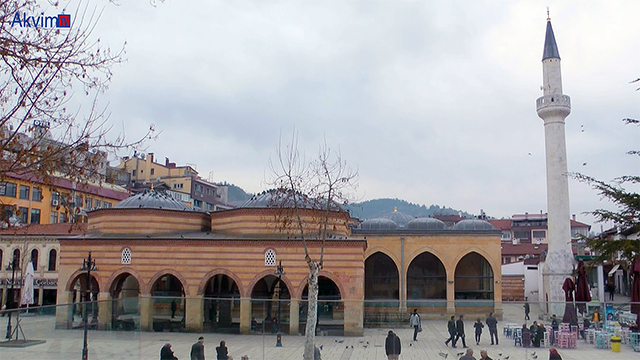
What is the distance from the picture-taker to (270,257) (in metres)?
25.6

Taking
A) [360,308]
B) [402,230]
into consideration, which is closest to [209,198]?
[402,230]

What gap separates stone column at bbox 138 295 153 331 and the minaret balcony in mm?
25844

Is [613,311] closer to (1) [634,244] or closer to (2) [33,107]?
(1) [634,244]

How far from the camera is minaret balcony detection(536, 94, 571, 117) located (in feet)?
113

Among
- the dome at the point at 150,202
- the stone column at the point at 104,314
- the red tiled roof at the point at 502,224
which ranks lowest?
the stone column at the point at 104,314

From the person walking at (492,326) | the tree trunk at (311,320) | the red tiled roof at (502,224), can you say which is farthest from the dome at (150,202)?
the red tiled roof at (502,224)

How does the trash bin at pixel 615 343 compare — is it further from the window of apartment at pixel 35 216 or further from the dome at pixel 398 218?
the window of apartment at pixel 35 216

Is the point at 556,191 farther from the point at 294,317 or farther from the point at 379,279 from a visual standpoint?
the point at 294,317

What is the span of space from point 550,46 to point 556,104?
4043 millimetres

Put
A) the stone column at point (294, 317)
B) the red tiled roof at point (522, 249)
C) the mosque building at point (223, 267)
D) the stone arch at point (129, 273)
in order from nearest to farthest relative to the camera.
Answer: the stone column at point (294, 317) → the mosque building at point (223, 267) → the stone arch at point (129, 273) → the red tiled roof at point (522, 249)

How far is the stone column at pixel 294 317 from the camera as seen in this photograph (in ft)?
70.2

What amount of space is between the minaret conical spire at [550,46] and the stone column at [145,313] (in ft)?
91.8

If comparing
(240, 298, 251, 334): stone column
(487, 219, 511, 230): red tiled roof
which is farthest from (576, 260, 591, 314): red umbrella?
(487, 219, 511, 230): red tiled roof

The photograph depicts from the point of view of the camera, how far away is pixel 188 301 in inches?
933
